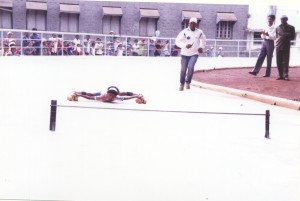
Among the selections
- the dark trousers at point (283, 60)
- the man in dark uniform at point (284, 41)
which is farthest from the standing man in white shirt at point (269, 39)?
the dark trousers at point (283, 60)

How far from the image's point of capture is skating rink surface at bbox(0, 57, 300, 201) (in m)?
2.68

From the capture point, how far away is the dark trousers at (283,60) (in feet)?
26.2

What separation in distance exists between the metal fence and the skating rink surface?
5.84 metres

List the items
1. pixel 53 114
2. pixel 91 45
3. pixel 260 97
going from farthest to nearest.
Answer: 1. pixel 91 45
2. pixel 260 97
3. pixel 53 114

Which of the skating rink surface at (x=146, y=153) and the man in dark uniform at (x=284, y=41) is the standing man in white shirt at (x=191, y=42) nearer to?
the skating rink surface at (x=146, y=153)

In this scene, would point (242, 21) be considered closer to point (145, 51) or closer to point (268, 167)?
point (145, 51)

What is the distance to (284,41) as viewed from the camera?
791cm

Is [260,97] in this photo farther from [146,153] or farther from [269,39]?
[146,153]

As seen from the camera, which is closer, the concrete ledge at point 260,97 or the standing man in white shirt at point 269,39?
the concrete ledge at point 260,97

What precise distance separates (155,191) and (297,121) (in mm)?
2482

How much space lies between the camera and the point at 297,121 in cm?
468

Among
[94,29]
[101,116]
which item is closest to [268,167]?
[101,116]

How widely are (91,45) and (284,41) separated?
8.47 metres

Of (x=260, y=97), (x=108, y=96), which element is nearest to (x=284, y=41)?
(x=260, y=97)
